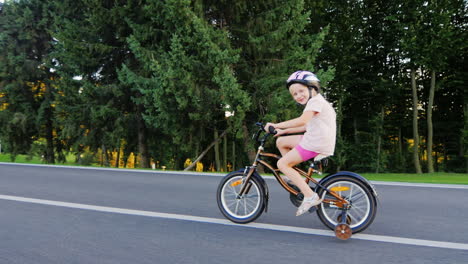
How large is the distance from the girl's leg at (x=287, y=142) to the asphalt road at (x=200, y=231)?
37.8 inches

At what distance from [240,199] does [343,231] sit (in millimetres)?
1506

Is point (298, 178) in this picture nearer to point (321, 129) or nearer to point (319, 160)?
point (319, 160)

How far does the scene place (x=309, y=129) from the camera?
493 centimetres

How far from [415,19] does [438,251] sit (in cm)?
2453

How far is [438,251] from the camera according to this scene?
4.29 meters

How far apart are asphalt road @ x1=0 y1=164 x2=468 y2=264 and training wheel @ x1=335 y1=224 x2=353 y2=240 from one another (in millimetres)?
82

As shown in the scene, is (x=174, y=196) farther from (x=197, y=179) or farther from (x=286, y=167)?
(x=286, y=167)

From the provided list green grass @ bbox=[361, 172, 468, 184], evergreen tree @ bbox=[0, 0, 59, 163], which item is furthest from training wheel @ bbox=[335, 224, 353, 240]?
evergreen tree @ bbox=[0, 0, 59, 163]

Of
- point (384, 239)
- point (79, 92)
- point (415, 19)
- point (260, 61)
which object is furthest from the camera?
point (415, 19)

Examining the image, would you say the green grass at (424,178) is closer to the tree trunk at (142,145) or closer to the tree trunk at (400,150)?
the tree trunk at (142,145)

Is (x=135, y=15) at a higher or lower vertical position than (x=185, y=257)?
higher

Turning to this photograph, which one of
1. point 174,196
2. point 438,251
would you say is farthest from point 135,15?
point 438,251

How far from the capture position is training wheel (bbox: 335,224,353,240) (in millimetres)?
4594

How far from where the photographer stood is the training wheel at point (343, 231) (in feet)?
15.1
